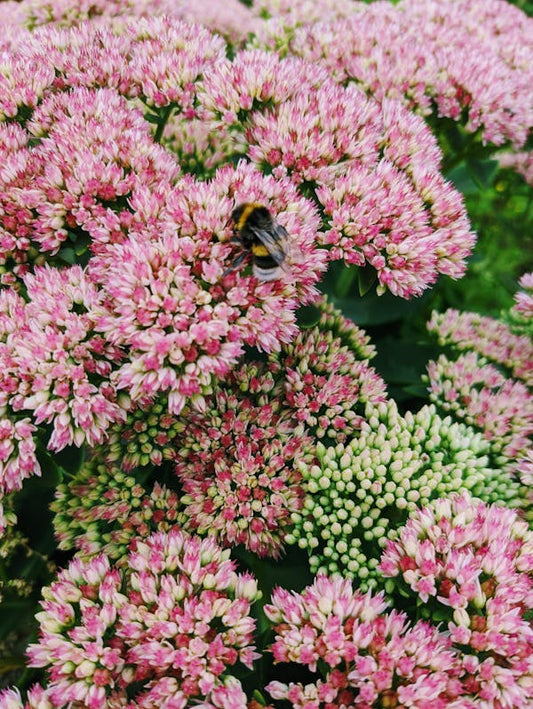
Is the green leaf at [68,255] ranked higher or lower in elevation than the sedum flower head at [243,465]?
higher

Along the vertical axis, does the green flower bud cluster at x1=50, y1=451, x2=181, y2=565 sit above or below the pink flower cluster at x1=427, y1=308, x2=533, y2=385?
below

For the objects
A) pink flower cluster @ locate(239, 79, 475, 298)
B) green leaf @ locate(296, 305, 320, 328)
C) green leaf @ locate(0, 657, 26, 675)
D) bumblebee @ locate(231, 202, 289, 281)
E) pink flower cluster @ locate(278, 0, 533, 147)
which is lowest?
green leaf @ locate(0, 657, 26, 675)

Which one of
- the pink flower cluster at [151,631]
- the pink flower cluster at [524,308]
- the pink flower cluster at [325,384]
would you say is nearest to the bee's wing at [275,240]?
the pink flower cluster at [325,384]

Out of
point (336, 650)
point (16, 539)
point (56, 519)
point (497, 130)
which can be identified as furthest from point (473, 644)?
point (497, 130)

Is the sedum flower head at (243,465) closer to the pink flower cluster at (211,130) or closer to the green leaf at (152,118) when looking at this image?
the pink flower cluster at (211,130)

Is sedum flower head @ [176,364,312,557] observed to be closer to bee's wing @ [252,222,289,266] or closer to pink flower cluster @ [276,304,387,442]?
pink flower cluster @ [276,304,387,442]

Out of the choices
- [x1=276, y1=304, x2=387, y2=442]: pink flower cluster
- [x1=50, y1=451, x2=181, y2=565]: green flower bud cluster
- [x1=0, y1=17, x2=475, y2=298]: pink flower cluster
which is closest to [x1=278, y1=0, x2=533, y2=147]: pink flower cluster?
[x1=0, y1=17, x2=475, y2=298]: pink flower cluster

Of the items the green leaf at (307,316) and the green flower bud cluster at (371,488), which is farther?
the green leaf at (307,316)

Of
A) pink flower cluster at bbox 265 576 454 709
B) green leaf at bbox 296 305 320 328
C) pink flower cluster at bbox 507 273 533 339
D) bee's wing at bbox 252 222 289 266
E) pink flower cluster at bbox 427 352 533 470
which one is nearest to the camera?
pink flower cluster at bbox 265 576 454 709
